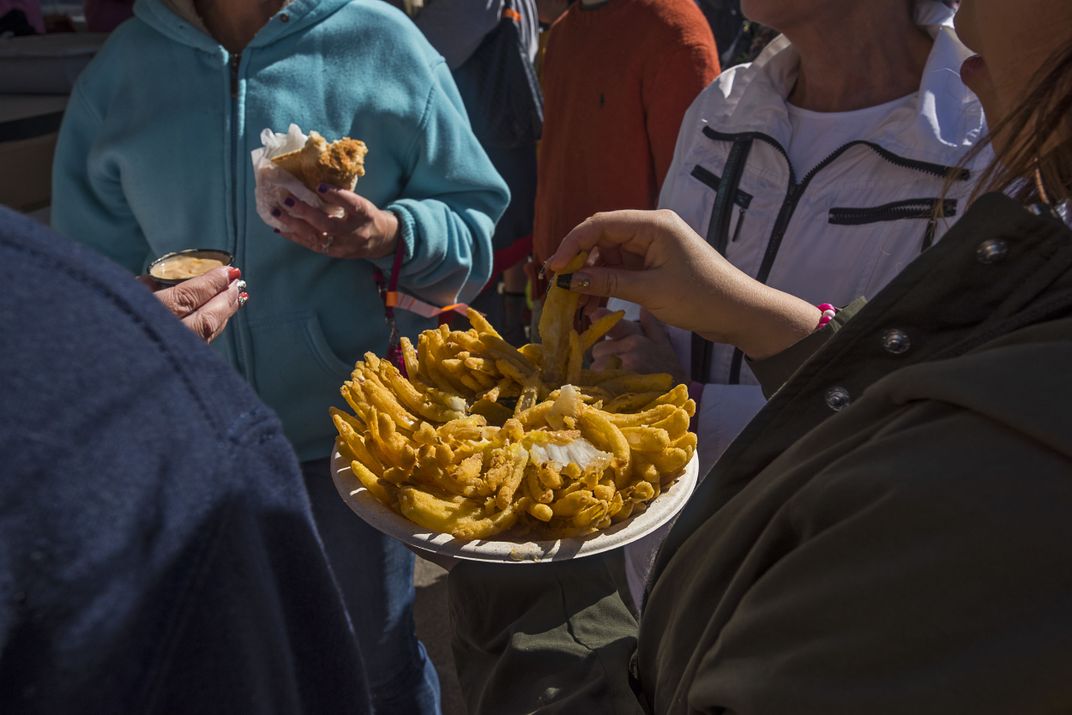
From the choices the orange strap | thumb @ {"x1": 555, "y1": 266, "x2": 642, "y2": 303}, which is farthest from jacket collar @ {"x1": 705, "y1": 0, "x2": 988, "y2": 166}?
the orange strap

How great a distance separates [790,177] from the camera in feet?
6.52

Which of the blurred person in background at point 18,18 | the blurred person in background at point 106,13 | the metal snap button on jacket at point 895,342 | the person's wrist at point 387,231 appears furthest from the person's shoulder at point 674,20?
the blurred person in background at point 18,18

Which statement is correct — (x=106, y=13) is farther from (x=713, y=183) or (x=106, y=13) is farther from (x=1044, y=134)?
(x=1044, y=134)

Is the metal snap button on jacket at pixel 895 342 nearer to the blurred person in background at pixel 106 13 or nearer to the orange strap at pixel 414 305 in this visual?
the orange strap at pixel 414 305

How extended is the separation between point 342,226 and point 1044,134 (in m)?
1.60

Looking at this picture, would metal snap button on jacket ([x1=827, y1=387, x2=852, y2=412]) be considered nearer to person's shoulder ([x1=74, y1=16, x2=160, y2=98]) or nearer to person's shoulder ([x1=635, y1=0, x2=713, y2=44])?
person's shoulder ([x1=74, y1=16, x2=160, y2=98])

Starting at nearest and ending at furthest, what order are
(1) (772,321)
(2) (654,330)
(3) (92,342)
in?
(3) (92,342), (1) (772,321), (2) (654,330)

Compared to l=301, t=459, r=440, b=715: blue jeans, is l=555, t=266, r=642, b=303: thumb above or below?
above

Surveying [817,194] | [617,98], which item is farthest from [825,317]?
[617,98]

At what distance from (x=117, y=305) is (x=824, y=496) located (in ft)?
1.92

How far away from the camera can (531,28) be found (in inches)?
154

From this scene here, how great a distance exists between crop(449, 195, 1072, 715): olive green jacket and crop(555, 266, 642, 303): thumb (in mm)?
762

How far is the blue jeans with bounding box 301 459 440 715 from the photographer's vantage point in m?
2.22

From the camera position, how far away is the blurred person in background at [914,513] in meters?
0.58
